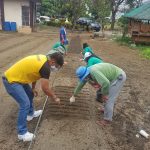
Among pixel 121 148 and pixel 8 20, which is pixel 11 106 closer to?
pixel 121 148

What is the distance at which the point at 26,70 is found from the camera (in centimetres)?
536

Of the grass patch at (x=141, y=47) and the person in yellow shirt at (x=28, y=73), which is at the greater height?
the person in yellow shirt at (x=28, y=73)

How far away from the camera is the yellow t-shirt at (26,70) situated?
530cm

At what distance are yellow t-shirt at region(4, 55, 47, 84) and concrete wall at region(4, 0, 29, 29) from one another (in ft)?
85.1

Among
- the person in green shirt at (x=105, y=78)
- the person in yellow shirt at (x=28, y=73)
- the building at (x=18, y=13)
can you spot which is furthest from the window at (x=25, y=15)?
the person in yellow shirt at (x=28, y=73)

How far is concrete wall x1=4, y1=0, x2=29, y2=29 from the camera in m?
30.3

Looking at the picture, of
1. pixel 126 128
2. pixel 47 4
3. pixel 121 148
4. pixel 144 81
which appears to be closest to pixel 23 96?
pixel 121 148

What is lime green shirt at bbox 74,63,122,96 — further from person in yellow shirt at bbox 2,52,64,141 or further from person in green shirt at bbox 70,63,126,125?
person in yellow shirt at bbox 2,52,64,141

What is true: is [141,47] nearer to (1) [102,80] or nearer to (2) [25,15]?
(2) [25,15]

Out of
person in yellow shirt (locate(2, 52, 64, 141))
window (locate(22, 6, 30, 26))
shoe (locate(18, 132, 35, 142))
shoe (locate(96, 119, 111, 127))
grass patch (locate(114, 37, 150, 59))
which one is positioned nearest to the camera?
person in yellow shirt (locate(2, 52, 64, 141))

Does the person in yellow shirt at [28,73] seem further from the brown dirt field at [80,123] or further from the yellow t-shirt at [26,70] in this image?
the brown dirt field at [80,123]

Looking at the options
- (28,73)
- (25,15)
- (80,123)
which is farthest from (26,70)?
(25,15)

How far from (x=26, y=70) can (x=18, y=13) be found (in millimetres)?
26257

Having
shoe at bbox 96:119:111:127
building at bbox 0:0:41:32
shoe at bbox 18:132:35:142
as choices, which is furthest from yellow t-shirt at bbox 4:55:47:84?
building at bbox 0:0:41:32
